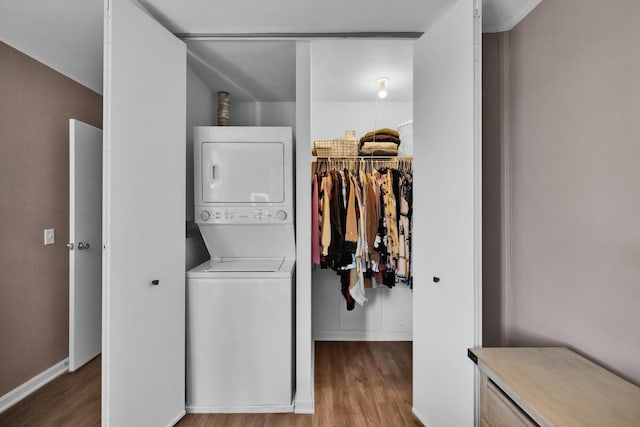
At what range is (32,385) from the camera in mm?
2205

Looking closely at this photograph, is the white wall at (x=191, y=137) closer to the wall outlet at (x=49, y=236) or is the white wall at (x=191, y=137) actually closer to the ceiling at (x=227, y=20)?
the ceiling at (x=227, y=20)

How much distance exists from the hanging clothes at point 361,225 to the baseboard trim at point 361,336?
635mm

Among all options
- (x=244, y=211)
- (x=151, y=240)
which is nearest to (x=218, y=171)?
(x=244, y=211)

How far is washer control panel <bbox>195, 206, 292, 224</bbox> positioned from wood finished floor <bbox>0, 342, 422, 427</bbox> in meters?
1.28

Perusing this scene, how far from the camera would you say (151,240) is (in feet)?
5.59

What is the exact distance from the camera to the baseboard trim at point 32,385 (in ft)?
6.68

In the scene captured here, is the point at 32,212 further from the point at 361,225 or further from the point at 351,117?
the point at 351,117

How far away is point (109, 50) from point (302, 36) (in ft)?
3.62

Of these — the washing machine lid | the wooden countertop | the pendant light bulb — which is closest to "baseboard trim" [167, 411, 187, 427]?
the washing machine lid

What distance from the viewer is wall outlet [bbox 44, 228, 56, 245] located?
233cm

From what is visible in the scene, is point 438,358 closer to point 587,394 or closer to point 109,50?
point 587,394

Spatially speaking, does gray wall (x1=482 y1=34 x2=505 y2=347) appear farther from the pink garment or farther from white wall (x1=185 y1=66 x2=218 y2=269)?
white wall (x1=185 y1=66 x2=218 y2=269)

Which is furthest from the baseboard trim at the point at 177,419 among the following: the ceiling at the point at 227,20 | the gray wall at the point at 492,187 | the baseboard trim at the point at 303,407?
the ceiling at the point at 227,20

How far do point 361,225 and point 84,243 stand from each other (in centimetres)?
225
